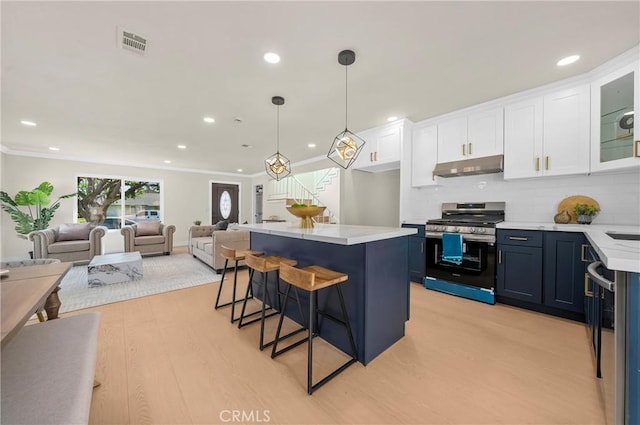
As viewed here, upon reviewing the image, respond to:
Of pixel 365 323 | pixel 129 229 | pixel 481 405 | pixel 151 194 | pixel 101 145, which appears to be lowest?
pixel 481 405

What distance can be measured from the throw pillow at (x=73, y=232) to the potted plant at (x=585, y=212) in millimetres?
7934

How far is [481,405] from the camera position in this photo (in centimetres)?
144

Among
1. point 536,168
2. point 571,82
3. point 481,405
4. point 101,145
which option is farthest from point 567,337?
point 101,145

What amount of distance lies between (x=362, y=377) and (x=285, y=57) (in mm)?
2682

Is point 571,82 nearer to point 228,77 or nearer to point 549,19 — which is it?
point 549,19

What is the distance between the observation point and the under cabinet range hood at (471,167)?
3.08 metres

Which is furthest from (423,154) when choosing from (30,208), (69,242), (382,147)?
(30,208)

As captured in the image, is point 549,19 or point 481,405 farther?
point 549,19

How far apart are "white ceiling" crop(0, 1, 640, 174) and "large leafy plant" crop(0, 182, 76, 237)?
1.99m

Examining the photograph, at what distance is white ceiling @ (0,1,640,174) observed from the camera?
1.72 m

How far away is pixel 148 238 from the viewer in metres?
5.52

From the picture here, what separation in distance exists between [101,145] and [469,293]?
7.13m

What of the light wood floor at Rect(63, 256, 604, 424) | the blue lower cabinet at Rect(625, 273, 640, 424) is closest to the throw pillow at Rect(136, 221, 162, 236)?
the light wood floor at Rect(63, 256, 604, 424)

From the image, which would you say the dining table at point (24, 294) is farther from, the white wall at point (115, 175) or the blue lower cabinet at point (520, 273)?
the white wall at point (115, 175)
